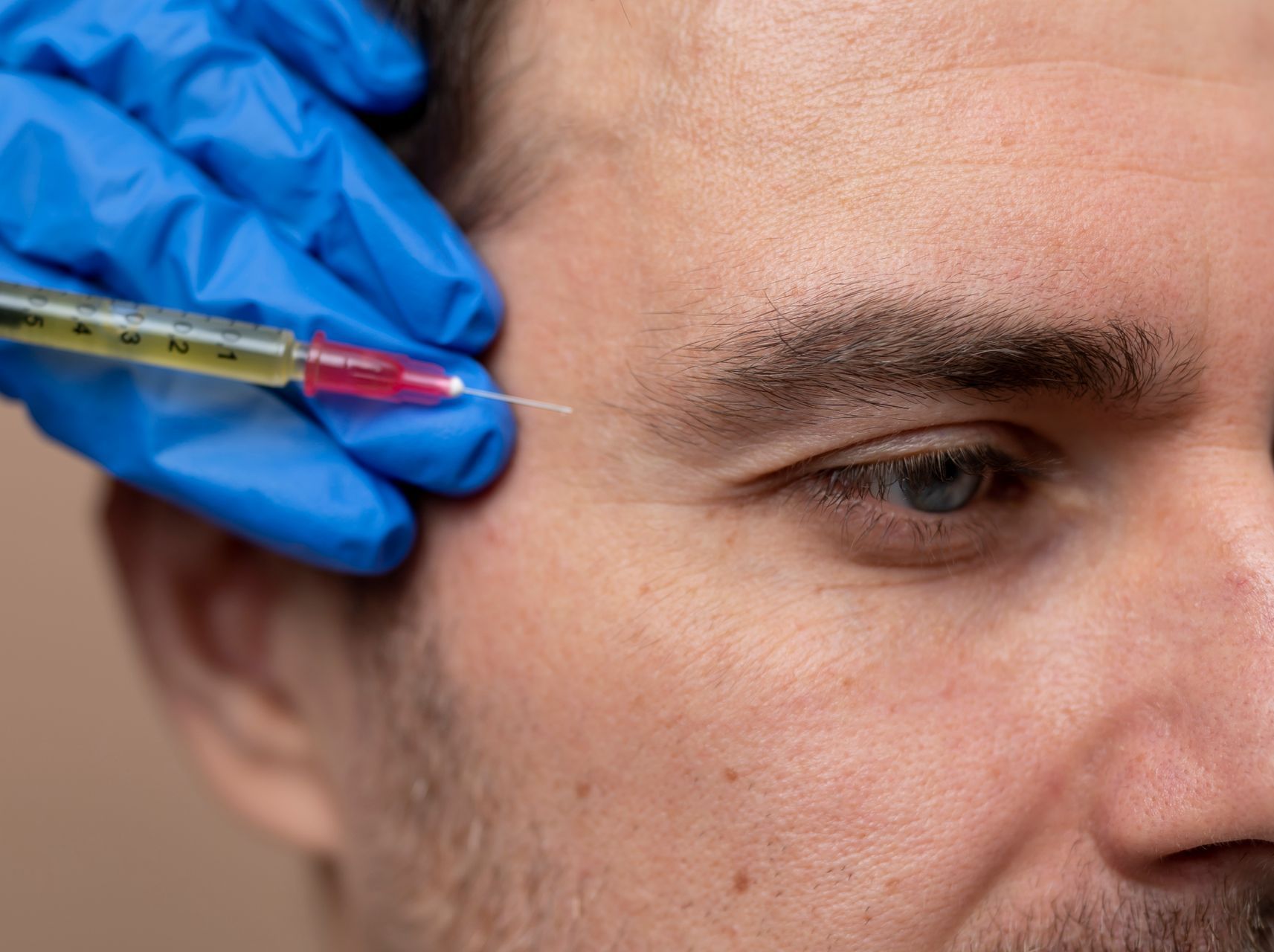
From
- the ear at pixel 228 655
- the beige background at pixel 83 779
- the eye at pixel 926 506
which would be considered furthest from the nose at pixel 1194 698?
the beige background at pixel 83 779

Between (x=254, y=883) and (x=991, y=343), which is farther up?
(x=991, y=343)

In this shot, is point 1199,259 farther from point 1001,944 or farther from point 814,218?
point 1001,944

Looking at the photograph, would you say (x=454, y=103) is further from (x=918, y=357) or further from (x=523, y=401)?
(x=918, y=357)

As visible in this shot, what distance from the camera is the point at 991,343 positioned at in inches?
40.1

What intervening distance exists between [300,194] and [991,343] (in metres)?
0.67

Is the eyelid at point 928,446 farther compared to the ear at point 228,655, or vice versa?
the ear at point 228,655

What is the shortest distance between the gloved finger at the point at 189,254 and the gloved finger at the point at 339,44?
16 cm

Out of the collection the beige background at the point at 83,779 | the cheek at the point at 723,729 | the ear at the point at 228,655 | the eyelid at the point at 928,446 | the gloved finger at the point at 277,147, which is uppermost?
the gloved finger at the point at 277,147

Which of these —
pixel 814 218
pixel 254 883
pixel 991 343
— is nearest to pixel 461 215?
pixel 814 218

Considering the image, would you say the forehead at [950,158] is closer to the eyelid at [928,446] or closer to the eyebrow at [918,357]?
the eyebrow at [918,357]

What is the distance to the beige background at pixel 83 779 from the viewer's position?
7.14ft

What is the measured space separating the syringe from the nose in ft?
1.80

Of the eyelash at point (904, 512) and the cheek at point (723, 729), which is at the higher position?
the eyelash at point (904, 512)

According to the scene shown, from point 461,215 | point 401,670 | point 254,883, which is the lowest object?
point 254,883
